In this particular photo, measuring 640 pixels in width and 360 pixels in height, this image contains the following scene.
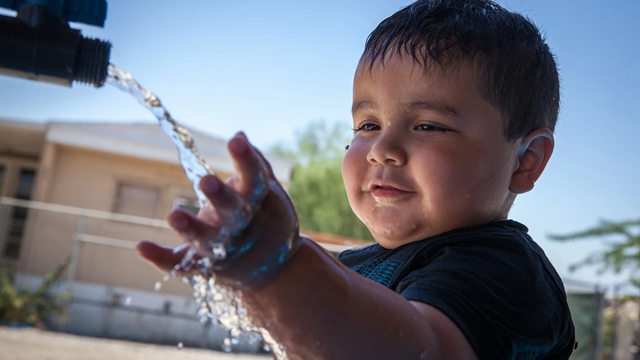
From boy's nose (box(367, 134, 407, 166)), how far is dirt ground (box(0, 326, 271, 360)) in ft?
18.3

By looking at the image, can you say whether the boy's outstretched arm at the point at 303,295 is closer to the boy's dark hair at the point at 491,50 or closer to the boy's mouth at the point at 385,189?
the boy's mouth at the point at 385,189

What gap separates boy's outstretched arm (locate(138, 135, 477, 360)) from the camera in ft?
1.71

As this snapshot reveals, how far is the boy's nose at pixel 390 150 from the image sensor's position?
943mm

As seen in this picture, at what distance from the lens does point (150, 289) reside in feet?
32.0

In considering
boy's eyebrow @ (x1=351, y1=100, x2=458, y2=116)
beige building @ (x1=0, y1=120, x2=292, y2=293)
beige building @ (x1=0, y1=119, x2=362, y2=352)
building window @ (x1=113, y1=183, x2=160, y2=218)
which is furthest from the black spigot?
building window @ (x1=113, y1=183, x2=160, y2=218)

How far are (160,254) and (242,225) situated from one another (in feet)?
0.25

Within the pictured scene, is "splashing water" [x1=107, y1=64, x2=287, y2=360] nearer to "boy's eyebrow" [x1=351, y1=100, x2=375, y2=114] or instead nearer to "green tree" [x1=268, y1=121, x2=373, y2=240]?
→ "boy's eyebrow" [x1=351, y1=100, x2=375, y2=114]

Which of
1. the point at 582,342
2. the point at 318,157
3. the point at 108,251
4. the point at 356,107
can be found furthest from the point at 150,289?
the point at 318,157

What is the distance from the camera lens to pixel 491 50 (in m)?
1.00

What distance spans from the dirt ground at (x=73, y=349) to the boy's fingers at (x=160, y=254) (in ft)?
19.1

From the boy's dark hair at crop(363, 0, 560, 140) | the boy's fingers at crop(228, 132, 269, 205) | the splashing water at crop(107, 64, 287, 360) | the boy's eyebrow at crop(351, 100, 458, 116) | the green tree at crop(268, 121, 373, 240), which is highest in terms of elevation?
the boy's dark hair at crop(363, 0, 560, 140)

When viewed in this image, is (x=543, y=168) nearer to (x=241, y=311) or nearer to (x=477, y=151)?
(x=477, y=151)

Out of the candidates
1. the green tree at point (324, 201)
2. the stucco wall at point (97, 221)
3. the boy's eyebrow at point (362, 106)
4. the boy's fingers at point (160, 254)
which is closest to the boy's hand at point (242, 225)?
the boy's fingers at point (160, 254)

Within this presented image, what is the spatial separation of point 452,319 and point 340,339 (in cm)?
16
